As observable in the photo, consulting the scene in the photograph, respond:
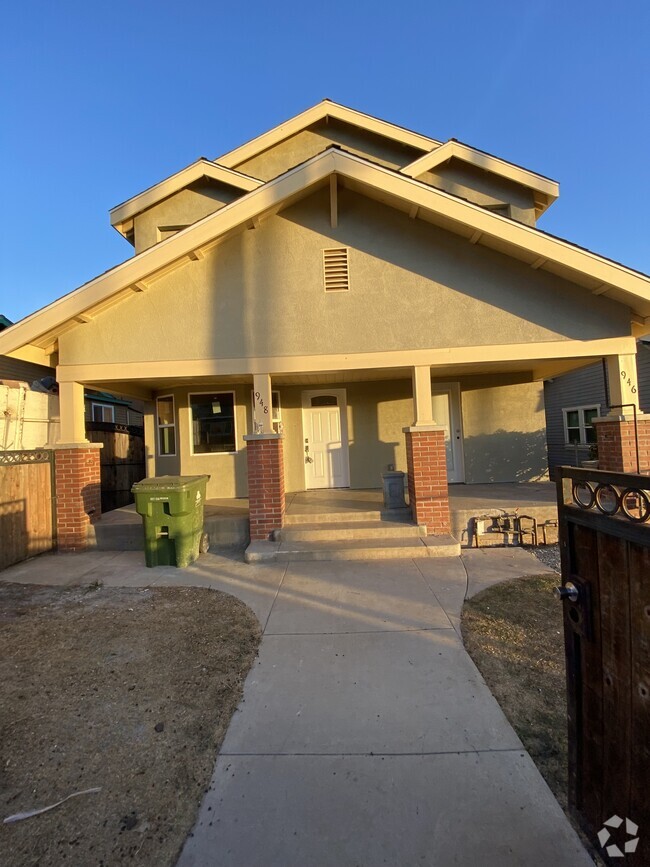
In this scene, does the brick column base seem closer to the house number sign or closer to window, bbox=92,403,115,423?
the house number sign

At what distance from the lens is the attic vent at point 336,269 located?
22.3 feet

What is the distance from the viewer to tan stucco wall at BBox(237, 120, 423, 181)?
10.1 m

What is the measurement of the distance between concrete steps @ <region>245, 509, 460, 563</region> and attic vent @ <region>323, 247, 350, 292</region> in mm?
3681

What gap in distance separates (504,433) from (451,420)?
1252 mm

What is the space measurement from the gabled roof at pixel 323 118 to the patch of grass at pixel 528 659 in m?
9.61

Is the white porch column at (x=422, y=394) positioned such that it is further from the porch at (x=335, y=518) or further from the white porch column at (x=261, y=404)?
the white porch column at (x=261, y=404)

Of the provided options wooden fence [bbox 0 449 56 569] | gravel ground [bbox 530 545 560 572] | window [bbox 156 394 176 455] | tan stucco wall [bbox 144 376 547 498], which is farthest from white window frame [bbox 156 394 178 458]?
gravel ground [bbox 530 545 560 572]

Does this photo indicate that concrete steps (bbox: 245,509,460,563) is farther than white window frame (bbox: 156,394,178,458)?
No

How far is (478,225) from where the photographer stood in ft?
20.4

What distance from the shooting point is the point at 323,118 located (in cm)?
988

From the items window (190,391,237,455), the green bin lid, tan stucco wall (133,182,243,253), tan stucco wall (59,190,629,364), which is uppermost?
tan stucco wall (133,182,243,253)

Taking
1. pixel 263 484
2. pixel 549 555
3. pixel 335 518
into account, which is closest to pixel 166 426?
pixel 263 484

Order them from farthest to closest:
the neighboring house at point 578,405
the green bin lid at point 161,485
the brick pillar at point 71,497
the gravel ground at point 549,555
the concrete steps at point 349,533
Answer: the neighboring house at point 578,405, the brick pillar at point 71,497, the concrete steps at point 349,533, the green bin lid at point 161,485, the gravel ground at point 549,555

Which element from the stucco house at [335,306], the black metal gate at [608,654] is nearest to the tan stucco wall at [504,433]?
the stucco house at [335,306]
